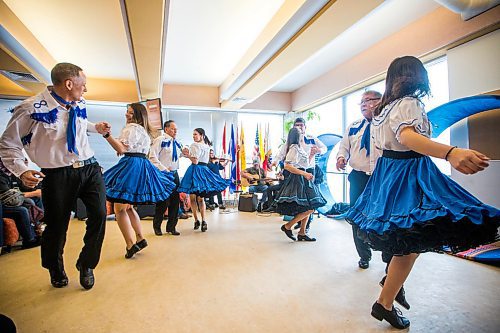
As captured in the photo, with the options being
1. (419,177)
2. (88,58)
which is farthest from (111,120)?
(419,177)

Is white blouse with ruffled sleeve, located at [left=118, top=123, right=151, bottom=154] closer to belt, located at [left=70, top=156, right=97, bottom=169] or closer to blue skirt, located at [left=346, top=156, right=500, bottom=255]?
belt, located at [left=70, top=156, right=97, bottom=169]

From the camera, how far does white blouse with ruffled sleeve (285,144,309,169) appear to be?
3.34 metres

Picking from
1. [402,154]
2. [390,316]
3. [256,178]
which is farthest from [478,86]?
[256,178]

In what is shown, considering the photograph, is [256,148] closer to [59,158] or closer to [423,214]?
[59,158]

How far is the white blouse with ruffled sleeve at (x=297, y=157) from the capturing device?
3344 millimetres

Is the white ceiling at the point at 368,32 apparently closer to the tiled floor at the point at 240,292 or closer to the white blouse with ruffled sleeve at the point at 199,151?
the white blouse with ruffled sleeve at the point at 199,151

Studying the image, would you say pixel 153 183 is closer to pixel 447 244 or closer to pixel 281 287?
pixel 281 287

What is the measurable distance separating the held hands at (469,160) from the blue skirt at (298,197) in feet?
6.83

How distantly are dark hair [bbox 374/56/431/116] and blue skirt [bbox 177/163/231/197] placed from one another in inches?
108

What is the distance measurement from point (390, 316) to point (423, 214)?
651mm

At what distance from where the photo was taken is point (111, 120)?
673cm

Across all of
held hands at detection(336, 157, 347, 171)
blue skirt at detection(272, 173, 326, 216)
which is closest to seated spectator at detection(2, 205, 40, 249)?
blue skirt at detection(272, 173, 326, 216)

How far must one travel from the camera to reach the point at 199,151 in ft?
13.4

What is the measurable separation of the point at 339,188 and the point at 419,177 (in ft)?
15.3
